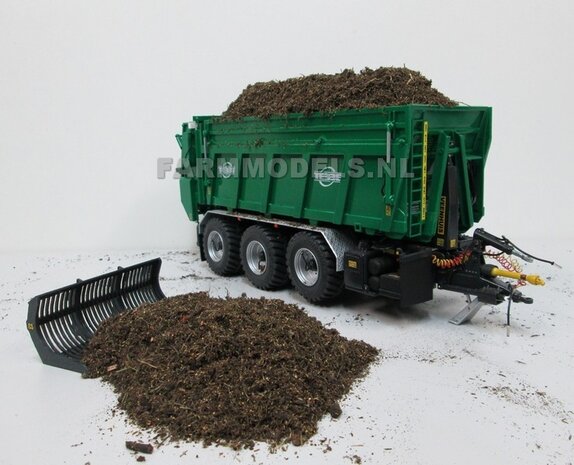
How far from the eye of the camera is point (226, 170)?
7.78m

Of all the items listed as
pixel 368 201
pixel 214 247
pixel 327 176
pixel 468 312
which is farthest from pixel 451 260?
pixel 214 247

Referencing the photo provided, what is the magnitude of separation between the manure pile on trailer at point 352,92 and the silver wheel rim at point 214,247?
2120 millimetres

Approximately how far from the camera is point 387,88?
5.86m

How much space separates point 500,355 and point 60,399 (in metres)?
3.93

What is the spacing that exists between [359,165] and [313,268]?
1513mm

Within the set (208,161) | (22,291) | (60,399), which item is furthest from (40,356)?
(208,161)

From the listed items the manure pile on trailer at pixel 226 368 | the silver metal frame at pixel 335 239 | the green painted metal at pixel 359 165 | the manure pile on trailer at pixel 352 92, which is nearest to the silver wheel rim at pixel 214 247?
the green painted metal at pixel 359 165

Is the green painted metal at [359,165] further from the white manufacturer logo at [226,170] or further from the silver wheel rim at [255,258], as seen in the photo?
the silver wheel rim at [255,258]

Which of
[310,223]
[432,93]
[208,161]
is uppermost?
[432,93]

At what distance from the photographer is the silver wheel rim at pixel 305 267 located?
6.66m

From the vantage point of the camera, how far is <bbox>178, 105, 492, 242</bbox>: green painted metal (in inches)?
217

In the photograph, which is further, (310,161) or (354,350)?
(310,161)

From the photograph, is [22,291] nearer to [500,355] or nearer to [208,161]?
[208,161]

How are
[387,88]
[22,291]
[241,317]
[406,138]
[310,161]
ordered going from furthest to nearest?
[22,291] < [310,161] < [387,88] < [406,138] < [241,317]
